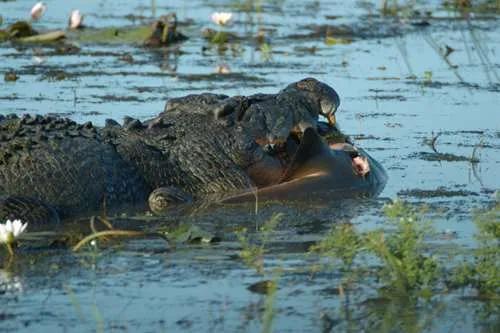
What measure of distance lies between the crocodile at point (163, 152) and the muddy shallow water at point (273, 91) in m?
0.45

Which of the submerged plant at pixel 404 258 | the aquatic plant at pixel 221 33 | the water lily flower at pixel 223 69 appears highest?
the submerged plant at pixel 404 258

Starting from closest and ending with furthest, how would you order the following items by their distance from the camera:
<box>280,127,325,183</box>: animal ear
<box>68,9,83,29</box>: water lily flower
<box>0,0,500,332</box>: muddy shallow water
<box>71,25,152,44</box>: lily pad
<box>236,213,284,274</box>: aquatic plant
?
1. <box>0,0,500,332</box>: muddy shallow water
2. <box>236,213,284,274</box>: aquatic plant
3. <box>280,127,325,183</box>: animal ear
4. <box>71,25,152,44</box>: lily pad
5. <box>68,9,83,29</box>: water lily flower

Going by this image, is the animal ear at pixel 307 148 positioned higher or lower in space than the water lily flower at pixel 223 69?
higher

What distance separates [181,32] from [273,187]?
7208 millimetres

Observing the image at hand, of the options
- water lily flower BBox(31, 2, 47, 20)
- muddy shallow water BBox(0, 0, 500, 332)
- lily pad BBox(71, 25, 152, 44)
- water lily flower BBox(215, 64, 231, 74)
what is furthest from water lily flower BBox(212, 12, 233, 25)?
water lily flower BBox(31, 2, 47, 20)

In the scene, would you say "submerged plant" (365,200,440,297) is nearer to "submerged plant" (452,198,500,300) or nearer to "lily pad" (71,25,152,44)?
"submerged plant" (452,198,500,300)

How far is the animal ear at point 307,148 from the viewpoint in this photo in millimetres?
8172

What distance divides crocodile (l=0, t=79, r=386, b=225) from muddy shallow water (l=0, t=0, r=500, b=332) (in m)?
0.45

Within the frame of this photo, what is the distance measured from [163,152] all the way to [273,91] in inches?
137

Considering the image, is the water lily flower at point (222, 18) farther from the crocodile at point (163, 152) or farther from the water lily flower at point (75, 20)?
the crocodile at point (163, 152)

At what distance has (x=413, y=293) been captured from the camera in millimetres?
5691

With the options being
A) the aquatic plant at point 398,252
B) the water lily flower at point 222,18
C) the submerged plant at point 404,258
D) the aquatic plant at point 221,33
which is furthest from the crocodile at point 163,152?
the water lily flower at point 222,18

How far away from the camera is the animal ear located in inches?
322

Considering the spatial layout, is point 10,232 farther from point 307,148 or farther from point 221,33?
point 221,33
